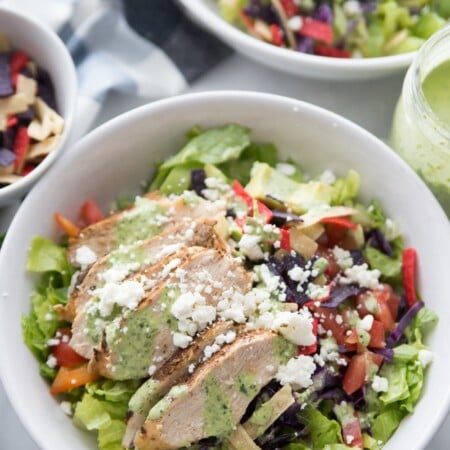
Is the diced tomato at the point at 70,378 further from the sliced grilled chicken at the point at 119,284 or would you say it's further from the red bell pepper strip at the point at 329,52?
the red bell pepper strip at the point at 329,52

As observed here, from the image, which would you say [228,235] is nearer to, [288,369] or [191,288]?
[191,288]

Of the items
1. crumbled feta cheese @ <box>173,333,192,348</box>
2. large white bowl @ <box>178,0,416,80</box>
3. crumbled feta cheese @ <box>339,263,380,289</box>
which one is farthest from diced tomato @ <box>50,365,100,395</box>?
large white bowl @ <box>178,0,416,80</box>

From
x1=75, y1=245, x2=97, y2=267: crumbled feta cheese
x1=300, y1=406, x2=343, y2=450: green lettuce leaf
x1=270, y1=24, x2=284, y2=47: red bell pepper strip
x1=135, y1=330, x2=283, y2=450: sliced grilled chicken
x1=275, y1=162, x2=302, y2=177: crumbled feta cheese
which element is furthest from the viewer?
x1=270, y1=24, x2=284, y2=47: red bell pepper strip

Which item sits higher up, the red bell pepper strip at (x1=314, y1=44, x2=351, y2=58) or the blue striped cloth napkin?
the red bell pepper strip at (x1=314, y1=44, x2=351, y2=58)

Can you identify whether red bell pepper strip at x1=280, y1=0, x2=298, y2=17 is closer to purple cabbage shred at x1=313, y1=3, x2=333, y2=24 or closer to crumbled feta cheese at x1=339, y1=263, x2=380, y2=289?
purple cabbage shred at x1=313, y1=3, x2=333, y2=24

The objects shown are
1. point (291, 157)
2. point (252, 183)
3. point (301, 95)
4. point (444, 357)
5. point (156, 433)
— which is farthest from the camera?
point (301, 95)

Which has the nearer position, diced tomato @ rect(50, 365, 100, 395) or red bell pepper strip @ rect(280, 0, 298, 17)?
diced tomato @ rect(50, 365, 100, 395)

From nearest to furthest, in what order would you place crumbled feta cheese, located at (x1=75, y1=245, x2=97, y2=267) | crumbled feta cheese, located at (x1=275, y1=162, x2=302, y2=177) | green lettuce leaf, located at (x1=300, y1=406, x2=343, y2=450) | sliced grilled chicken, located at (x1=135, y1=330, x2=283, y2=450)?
sliced grilled chicken, located at (x1=135, y1=330, x2=283, y2=450) < green lettuce leaf, located at (x1=300, y1=406, x2=343, y2=450) < crumbled feta cheese, located at (x1=75, y1=245, x2=97, y2=267) < crumbled feta cheese, located at (x1=275, y1=162, x2=302, y2=177)

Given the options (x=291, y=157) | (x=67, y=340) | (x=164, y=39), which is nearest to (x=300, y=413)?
(x=67, y=340)
